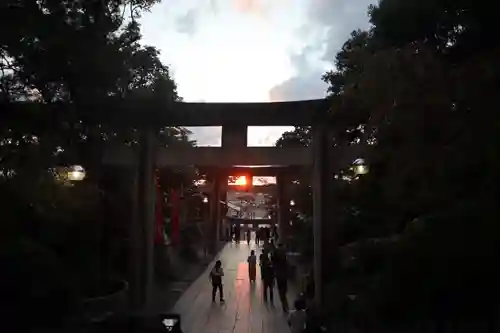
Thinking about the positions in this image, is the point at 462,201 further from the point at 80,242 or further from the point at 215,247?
the point at 215,247

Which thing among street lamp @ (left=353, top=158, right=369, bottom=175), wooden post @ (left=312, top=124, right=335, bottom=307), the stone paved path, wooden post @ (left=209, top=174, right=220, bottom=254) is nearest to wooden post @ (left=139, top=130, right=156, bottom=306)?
the stone paved path

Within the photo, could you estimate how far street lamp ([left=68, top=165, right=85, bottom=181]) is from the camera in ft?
40.8

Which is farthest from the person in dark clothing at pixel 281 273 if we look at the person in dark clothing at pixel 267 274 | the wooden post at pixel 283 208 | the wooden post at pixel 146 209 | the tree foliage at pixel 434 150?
the wooden post at pixel 283 208

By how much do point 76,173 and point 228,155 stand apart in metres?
3.77

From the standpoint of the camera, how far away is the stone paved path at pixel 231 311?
12.7m

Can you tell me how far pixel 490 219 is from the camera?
6926 mm

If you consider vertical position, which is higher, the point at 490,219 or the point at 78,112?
the point at 78,112

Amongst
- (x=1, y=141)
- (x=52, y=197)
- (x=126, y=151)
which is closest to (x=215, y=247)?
(x=126, y=151)

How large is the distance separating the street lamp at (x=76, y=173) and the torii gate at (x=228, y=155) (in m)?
1.00

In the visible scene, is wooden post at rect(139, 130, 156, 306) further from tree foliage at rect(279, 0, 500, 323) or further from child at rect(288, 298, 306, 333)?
child at rect(288, 298, 306, 333)

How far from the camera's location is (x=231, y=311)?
1477 centimetres

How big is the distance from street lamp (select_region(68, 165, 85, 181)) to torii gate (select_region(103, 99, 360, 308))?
3.28ft

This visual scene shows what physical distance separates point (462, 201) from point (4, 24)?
5.86 meters

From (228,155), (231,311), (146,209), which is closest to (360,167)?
(228,155)
